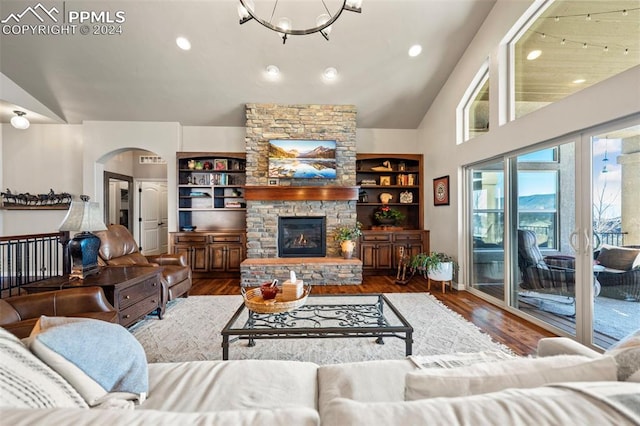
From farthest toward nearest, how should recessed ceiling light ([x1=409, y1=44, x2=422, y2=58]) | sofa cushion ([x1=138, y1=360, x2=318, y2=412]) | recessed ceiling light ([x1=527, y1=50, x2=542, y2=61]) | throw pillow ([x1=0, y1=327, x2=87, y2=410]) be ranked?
recessed ceiling light ([x1=409, y1=44, x2=422, y2=58])
recessed ceiling light ([x1=527, y1=50, x2=542, y2=61])
sofa cushion ([x1=138, y1=360, x2=318, y2=412])
throw pillow ([x1=0, y1=327, x2=87, y2=410])

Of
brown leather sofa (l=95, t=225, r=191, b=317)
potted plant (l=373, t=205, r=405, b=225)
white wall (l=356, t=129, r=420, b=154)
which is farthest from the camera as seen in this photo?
white wall (l=356, t=129, r=420, b=154)

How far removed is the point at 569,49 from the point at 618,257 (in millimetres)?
2080

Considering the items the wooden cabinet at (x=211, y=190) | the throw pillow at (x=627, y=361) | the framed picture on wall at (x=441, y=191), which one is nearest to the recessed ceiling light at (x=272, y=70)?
the wooden cabinet at (x=211, y=190)

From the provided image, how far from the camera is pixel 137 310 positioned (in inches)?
104

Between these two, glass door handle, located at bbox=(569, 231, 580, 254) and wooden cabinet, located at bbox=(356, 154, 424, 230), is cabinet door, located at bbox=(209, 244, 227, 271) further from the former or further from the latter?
glass door handle, located at bbox=(569, 231, 580, 254)

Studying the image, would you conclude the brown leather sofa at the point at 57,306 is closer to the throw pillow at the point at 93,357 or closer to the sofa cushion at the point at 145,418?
the throw pillow at the point at 93,357

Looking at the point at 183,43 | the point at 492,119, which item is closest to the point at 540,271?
the point at 492,119

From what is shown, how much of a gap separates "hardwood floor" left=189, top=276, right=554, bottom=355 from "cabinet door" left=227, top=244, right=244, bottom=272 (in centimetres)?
22

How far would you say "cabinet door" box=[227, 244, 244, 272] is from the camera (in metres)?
5.08

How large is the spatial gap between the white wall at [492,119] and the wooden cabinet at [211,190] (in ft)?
12.2

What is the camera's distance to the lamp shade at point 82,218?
2.44 m

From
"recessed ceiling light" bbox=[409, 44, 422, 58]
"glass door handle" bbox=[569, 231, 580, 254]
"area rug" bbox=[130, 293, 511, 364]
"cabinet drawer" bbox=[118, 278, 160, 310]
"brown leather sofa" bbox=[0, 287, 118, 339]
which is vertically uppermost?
"recessed ceiling light" bbox=[409, 44, 422, 58]

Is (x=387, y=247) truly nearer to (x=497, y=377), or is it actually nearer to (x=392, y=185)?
(x=392, y=185)

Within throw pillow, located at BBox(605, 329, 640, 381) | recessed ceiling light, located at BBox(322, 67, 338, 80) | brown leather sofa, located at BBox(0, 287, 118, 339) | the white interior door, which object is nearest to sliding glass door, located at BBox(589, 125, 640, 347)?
throw pillow, located at BBox(605, 329, 640, 381)
